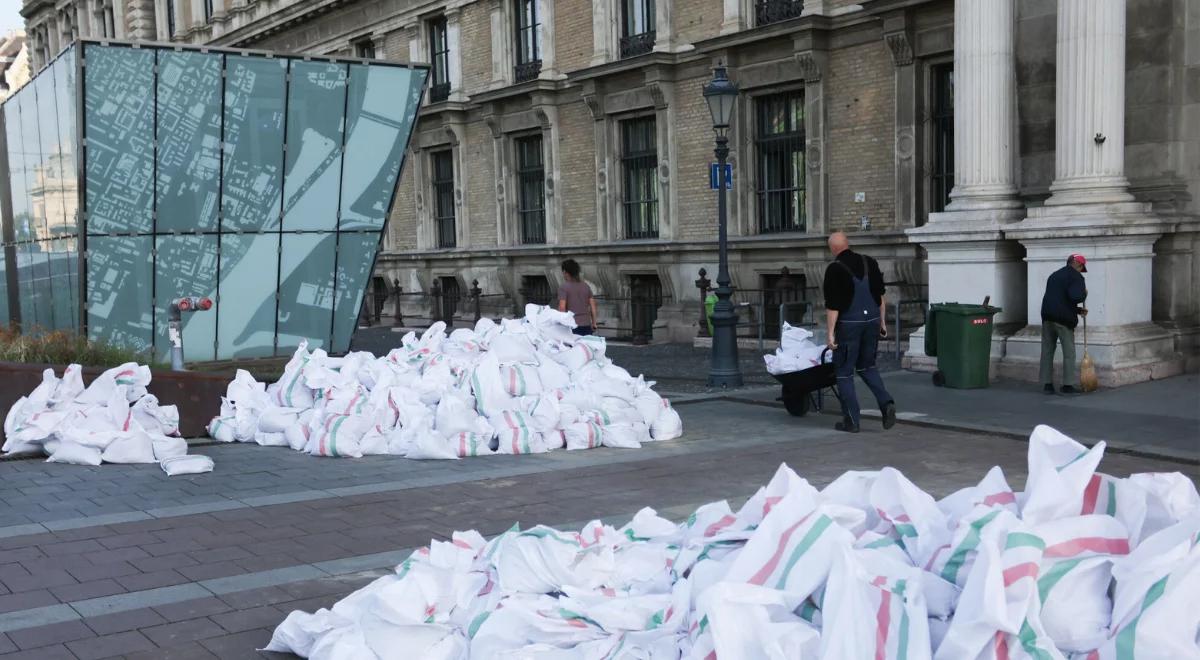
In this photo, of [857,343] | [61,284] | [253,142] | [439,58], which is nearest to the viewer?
[857,343]

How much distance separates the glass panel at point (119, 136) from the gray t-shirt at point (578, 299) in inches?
225

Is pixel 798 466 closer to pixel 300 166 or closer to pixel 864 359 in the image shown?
pixel 864 359

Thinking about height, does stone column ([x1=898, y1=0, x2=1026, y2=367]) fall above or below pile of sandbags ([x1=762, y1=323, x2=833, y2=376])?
above

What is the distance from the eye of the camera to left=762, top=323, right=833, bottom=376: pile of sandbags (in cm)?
1109

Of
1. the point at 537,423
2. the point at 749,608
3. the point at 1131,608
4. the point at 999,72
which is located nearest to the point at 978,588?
the point at 1131,608

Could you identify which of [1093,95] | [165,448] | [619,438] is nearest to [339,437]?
[165,448]

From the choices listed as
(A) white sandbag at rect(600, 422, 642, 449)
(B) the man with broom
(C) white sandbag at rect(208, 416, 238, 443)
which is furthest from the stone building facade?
(C) white sandbag at rect(208, 416, 238, 443)

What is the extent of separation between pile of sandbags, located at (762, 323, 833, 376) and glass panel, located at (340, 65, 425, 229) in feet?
25.0

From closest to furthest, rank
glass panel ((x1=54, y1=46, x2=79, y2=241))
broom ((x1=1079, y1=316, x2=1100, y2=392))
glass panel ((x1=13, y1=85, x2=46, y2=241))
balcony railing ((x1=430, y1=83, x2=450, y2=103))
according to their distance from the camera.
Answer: broom ((x1=1079, y1=316, x2=1100, y2=392)) < glass panel ((x1=54, y1=46, x2=79, y2=241)) < glass panel ((x1=13, y1=85, x2=46, y2=241)) < balcony railing ((x1=430, y1=83, x2=450, y2=103))

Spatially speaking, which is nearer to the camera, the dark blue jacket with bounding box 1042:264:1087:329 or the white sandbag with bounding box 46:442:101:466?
the white sandbag with bounding box 46:442:101:466

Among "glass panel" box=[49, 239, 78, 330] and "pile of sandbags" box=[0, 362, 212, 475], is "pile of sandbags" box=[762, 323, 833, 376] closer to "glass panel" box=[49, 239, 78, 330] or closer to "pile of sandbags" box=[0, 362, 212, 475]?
"pile of sandbags" box=[0, 362, 212, 475]

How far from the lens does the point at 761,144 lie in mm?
20234

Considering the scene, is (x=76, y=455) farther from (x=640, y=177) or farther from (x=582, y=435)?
(x=640, y=177)

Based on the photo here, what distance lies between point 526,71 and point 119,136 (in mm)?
12087
